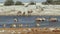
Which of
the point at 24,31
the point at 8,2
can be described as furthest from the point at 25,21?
the point at 8,2

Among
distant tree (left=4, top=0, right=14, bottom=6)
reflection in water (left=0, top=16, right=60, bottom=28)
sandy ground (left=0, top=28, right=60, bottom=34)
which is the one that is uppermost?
distant tree (left=4, top=0, right=14, bottom=6)

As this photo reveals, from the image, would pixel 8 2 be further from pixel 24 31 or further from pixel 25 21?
pixel 24 31

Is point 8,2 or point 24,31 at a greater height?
point 8,2

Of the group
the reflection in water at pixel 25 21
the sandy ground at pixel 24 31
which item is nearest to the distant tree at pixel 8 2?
the reflection in water at pixel 25 21

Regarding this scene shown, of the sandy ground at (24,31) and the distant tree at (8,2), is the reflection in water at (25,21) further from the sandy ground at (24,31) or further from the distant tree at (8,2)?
the distant tree at (8,2)

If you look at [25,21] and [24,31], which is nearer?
[24,31]

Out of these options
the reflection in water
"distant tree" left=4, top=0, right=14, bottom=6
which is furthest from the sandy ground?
"distant tree" left=4, top=0, right=14, bottom=6

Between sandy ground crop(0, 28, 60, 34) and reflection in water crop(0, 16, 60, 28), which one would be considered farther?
reflection in water crop(0, 16, 60, 28)

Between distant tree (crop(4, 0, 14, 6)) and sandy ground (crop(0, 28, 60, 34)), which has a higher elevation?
distant tree (crop(4, 0, 14, 6))

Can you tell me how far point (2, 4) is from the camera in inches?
267

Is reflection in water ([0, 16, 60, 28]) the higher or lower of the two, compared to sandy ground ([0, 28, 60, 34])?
higher

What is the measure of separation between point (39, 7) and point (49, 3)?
1.08 ft

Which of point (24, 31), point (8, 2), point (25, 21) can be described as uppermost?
point (8, 2)

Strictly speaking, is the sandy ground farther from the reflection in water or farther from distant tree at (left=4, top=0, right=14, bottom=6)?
distant tree at (left=4, top=0, right=14, bottom=6)
